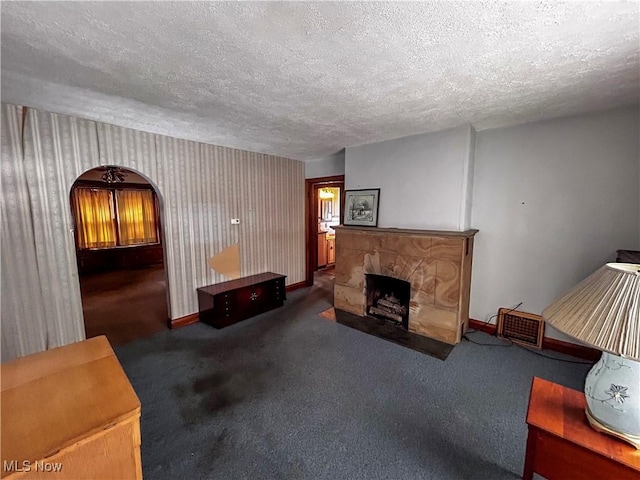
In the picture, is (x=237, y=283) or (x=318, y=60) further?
(x=237, y=283)

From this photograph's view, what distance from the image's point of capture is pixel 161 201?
3281 mm

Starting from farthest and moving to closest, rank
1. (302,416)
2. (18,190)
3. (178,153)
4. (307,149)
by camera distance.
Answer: (307,149) < (178,153) < (18,190) < (302,416)

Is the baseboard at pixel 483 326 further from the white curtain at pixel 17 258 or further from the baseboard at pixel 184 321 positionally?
the white curtain at pixel 17 258

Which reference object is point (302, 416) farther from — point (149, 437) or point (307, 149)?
point (307, 149)

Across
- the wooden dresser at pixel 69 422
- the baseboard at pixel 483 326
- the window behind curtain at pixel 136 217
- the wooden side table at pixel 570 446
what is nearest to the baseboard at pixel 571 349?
the baseboard at pixel 483 326

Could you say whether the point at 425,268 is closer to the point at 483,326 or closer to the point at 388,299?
the point at 388,299

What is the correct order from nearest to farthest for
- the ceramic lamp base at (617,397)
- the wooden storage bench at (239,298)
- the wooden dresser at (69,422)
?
the wooden dresser at (69,422)
the ceramic lamp base at (617,397)
the wooden storage bench at (239,298)

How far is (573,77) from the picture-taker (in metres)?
1.81

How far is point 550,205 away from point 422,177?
1299 mm

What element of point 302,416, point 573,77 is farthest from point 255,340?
point 573,77

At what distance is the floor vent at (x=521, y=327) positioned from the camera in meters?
2.88

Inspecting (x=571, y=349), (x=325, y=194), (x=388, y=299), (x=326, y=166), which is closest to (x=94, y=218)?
(x=325, y=194)

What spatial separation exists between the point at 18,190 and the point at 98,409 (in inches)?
99.1

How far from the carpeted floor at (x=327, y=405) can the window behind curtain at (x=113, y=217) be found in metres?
4.87
